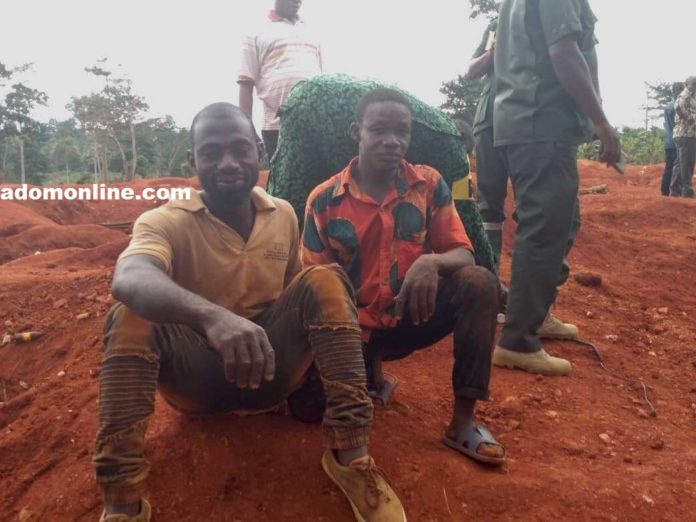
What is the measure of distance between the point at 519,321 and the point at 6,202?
29.4ft

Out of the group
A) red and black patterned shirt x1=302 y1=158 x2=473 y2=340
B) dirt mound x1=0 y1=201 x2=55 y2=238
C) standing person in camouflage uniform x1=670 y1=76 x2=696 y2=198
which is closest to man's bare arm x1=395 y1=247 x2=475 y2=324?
red and black patterned shirt x1=302 y1=158 x2=473 y2=340

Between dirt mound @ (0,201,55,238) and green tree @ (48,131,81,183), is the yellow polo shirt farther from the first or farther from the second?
green tree @ (48,131,81,183)

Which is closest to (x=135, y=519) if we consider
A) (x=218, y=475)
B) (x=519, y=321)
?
(x=218, y=475)

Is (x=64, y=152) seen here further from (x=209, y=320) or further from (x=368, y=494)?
(x=368, y=494)

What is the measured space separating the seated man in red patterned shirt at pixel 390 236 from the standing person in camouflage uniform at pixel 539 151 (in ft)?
2.53

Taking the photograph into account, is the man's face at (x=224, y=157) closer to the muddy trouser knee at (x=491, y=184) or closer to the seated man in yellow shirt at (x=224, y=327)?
the seated man in yellow shirt at (x=224, y=327)

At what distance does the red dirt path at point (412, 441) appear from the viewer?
1726mm

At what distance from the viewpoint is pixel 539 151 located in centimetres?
271

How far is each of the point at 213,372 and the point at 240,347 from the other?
29cm

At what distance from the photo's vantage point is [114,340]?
1.49m

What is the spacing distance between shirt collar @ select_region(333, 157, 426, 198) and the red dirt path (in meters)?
0.79

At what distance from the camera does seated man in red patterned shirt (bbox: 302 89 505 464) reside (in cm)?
196

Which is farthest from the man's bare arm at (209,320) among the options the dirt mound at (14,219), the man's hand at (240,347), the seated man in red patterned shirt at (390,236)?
the dirt mound at (14,219)

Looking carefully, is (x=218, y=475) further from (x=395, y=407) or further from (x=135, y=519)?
(x=395, y=407)
